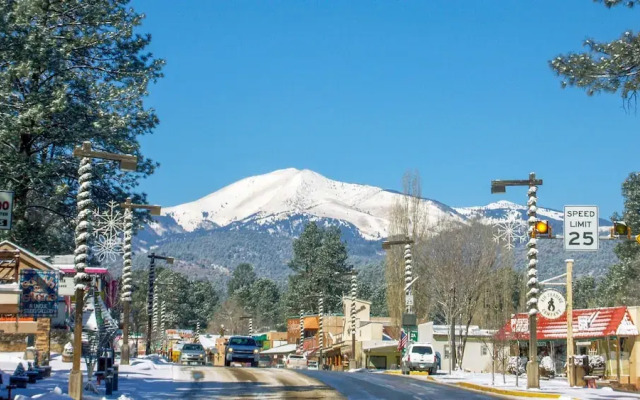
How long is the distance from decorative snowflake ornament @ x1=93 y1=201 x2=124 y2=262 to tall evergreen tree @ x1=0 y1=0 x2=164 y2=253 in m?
0.82

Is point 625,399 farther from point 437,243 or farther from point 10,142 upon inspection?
point 437,243

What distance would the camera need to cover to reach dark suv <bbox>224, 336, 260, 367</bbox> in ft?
208

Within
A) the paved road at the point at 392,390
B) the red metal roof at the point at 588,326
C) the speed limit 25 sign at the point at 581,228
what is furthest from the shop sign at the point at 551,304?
the red metal roof at the point at 588,326

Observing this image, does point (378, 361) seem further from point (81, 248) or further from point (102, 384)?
point (81, 248)

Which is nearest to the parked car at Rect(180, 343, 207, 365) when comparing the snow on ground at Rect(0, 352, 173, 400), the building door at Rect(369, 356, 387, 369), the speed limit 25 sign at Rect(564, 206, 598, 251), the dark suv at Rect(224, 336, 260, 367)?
the dark suv at Rect(224, 336, 260, 367)

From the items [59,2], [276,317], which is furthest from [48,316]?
[276,317]

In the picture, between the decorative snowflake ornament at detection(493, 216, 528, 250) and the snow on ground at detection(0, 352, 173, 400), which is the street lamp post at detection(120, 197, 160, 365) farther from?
the decorative snowflake ornament at detection(493, 216, 528, 250)

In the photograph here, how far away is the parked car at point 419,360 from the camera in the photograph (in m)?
50.8

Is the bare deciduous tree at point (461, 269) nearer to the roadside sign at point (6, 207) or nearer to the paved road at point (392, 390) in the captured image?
the paved road at point (392, 390)

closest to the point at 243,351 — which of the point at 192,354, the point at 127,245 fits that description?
the point at 192,354

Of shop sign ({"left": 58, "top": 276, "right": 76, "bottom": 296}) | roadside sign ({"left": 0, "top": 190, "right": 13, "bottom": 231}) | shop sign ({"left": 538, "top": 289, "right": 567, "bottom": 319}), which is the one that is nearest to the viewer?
roadside sign ({"left": 0, "top": 190, "right": 13, "bottom": 231})

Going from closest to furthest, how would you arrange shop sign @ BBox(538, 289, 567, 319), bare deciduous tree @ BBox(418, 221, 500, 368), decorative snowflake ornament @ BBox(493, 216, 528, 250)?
shop sign @ BBox(538, 289, 567, 319) → decorative snowflake ornament @ BBox(493, 216, 528, 250) → bare deciduous tree @ BBox(418, 221, 500, 368)

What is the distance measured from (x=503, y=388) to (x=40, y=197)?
2115 centimetres

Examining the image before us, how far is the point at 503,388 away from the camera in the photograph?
114ft
